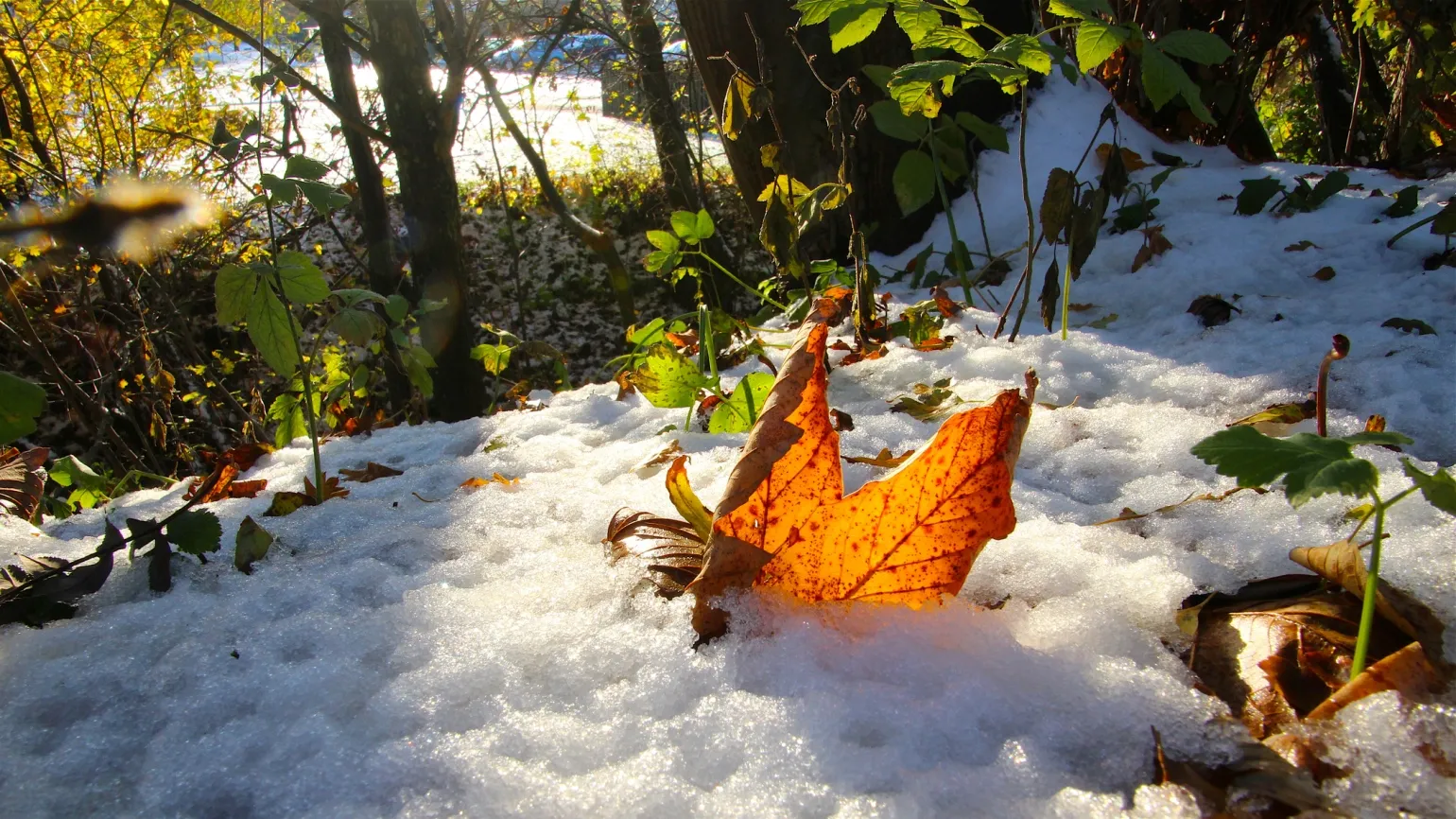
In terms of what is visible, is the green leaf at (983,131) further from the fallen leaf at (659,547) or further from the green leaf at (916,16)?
Result: the fallen leaf at (659,547)

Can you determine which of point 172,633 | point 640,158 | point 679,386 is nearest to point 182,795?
point 172,633

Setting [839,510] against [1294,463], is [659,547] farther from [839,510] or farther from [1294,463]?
[1294,463]

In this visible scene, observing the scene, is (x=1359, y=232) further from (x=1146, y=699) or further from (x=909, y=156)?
(x=1146, y=699)

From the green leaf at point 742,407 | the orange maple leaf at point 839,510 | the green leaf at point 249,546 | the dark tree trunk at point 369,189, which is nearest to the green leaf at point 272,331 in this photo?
the green leaf at point 249,546

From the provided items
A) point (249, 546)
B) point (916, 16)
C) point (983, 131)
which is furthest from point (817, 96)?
point (249, 546)

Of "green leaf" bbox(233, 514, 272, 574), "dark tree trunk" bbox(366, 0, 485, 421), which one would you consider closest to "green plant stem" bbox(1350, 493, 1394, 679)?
"green leaf" bbox(233, 514, 272, 574)
